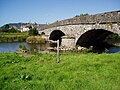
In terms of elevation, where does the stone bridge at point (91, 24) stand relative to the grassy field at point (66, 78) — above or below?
above

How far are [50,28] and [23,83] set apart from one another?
35.1m

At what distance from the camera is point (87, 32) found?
28391 mm

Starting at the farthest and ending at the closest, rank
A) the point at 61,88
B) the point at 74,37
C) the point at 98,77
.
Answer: the point at 74,37, the point at 98,77, the point at 61,88

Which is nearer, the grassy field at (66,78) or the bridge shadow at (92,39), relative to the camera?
the grassy field at (66,78)

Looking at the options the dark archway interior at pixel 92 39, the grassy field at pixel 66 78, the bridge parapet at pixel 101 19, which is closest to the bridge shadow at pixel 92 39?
the dark archway interior at pixel 92 39

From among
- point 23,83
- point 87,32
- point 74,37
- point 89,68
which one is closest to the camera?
point 23,83

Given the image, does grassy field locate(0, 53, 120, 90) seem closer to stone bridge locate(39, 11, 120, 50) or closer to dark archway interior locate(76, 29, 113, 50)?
stone bridge locate(39, 11, 120, 50)

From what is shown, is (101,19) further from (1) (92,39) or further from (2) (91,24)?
(1) (92,39)

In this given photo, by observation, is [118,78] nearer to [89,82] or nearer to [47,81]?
[89,82]

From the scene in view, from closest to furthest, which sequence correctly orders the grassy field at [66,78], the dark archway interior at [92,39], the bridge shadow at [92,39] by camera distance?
the grassy field at [66,78] < the bridge shadow at [92,39] < the dark archway interior at [92,39]

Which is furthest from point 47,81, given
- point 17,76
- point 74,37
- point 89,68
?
point 74,37

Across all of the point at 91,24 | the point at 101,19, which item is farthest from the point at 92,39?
the point at 101,19

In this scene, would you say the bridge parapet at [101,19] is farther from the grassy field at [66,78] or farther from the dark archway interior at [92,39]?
the grassy field at [66,78]

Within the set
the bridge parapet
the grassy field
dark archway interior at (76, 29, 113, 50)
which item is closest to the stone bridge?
the bridge parapet
